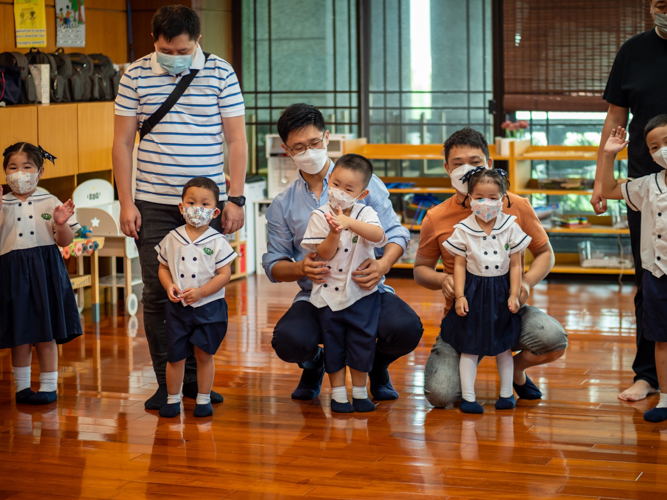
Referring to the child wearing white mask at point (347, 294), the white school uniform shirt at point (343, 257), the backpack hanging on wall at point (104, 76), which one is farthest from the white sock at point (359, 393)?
the backpack hanging on wall at point (104, 76)

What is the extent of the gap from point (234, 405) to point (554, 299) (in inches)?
111

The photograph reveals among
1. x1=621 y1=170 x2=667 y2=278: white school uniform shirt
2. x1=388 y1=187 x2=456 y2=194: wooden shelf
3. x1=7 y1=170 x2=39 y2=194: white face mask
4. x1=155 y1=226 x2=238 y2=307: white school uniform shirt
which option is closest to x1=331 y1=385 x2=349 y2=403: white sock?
x1=155 y1=226 x2=238 y2=307: white school uniform shirt

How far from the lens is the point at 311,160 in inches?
119

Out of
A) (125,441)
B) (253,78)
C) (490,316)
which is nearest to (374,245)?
(490,316)

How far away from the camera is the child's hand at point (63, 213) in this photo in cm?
321

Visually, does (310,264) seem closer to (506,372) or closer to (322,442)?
(322,442)

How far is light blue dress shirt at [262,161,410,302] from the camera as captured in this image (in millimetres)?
3152

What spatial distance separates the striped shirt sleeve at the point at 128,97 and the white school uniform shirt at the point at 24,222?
49 cm

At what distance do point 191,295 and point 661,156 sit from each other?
5.36 feet

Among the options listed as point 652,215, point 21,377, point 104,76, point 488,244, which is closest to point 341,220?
point 488,244

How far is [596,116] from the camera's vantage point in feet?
21.3

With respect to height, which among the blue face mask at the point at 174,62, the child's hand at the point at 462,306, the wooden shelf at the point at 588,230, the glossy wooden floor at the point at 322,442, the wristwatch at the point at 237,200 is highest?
the blue face mask at the point at 174,62

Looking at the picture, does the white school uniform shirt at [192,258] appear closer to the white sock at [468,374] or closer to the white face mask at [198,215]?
the white face mask at [198,215]

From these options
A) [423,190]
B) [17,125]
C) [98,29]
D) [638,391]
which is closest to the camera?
[638,391]
